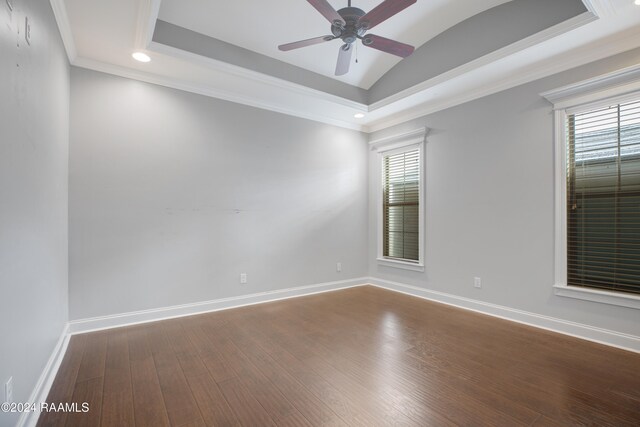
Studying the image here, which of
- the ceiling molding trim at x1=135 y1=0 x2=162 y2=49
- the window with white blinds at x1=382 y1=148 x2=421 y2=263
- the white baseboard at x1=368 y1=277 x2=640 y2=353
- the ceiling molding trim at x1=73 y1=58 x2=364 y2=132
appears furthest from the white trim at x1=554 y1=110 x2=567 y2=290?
the ceiling molding trim at x1=135 y1=0 x2=162 y2=49

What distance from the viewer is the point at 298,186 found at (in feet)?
14.3

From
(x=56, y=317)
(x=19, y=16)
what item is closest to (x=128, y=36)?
(x=19, y=16)

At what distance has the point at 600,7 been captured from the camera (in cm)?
223

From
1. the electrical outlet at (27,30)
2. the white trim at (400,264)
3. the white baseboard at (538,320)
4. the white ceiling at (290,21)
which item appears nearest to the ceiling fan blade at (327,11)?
the white ceiling at (290,21)

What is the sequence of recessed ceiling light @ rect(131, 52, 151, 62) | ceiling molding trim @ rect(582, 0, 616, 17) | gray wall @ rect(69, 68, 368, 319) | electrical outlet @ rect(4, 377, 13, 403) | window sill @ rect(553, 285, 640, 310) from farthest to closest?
gray wall @ rect(69, 68, 368, 319) → recessed ceiling light @ rect(131, 52, 151, 62) → window sill @ rect(553, 285, 640, 310) → ceiling molding trim @ rect(582, 0, 616, 17) → electrical outlet @ rect(4, 377, 13, 403)

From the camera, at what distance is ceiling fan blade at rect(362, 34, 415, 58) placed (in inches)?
98.1

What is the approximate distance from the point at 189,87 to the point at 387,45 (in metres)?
2.31

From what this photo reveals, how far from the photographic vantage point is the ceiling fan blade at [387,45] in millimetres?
2492

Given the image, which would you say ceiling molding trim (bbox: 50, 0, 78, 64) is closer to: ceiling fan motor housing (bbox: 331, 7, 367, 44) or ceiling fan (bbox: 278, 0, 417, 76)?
ceiling fan (bbox: 278, 0, 417, 76)

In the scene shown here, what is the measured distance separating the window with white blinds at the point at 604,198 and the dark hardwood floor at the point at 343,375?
0.67 m

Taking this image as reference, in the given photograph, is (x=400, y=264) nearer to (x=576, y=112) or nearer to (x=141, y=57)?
(x=576, y=112)

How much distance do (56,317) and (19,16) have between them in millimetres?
2118

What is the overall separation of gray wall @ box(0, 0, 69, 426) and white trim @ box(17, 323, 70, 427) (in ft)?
0.26

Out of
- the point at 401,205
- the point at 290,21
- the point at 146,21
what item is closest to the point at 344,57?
the point at 290,21
